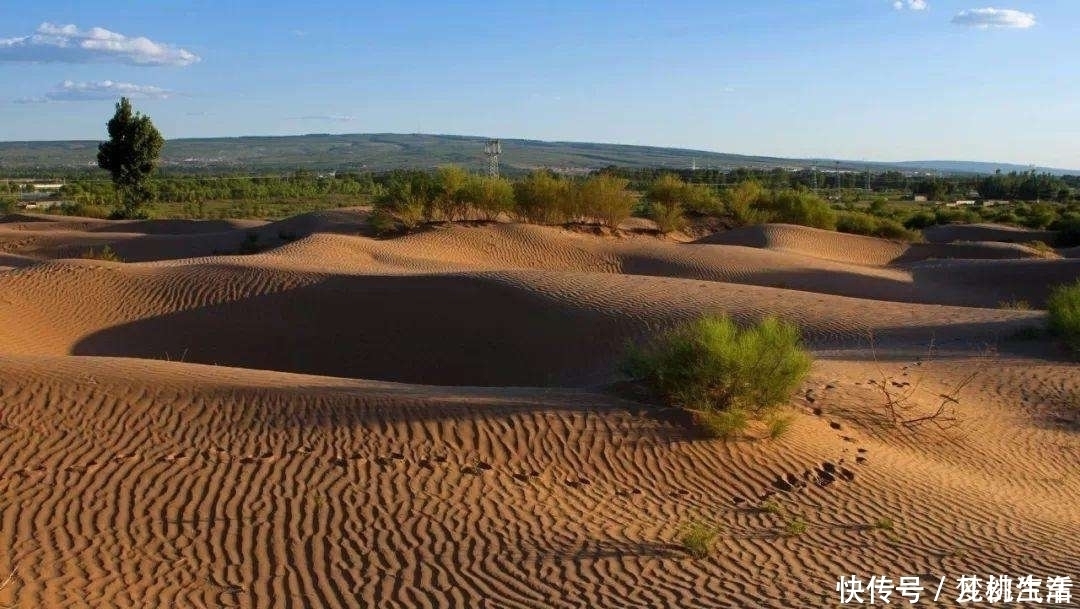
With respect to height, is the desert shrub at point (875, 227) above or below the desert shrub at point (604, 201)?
below

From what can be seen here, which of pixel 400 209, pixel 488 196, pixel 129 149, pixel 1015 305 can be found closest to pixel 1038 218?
pixel 1015 305

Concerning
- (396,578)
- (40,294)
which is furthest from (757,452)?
(40,294)

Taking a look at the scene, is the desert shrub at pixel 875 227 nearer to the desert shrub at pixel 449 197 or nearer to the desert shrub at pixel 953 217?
the desert shrub at pixel 953 217

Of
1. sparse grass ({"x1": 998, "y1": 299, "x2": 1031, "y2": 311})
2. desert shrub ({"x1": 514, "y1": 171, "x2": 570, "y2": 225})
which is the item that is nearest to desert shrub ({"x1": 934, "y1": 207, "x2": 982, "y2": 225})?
desert shrub ({"x1": 514, "y1": 171, "x2": 570, "y2": 225})

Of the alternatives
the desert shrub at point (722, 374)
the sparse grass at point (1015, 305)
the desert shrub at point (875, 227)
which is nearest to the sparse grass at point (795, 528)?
the desert shrub at point (722, 374)

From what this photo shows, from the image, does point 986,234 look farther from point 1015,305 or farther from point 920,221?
point 1015,305

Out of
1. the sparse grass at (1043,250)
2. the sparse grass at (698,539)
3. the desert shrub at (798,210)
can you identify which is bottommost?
the sparse grass at (698,539)
